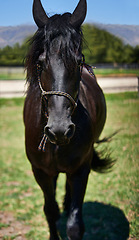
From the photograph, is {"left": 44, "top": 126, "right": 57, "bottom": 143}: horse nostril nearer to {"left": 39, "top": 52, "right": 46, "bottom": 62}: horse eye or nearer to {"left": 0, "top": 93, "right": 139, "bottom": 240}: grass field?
{"left": 39, "top": 52, "right": 46, "bottom": 62}: horse eye

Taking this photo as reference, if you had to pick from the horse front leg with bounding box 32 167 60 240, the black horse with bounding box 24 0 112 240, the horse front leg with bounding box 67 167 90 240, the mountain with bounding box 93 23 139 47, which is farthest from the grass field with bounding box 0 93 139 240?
the mountain with bounding box 93 23 139 47

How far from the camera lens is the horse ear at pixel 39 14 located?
2.14m

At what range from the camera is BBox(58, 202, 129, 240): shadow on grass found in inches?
125

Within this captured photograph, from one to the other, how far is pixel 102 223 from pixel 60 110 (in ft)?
7.18

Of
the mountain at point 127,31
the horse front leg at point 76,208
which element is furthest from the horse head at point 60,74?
the mountain at point 127,31

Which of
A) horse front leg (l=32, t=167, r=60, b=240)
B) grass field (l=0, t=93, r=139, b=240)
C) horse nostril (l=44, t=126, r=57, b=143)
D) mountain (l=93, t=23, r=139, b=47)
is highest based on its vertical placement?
mountain (l=93, t=23, r=139, b=47)

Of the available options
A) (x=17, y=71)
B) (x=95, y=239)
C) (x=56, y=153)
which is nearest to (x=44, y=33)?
(x=56, y=153)

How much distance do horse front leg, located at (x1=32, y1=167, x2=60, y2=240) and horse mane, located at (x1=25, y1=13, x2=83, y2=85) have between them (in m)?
1.24

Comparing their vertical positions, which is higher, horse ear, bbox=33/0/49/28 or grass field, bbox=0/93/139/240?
horse ear, bbox=33/0/49/28

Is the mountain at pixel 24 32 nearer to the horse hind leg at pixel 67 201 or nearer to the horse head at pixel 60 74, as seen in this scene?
the horse head at pixel 60 74

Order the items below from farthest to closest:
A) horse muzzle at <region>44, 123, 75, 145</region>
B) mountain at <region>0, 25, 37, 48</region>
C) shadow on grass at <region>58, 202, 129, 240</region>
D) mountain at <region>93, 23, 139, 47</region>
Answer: mountain at <region>93, 23, 139, 47</region> < shadow on grass at <region>58, 202, 129, 240</region> < mountain at <region>0, 25, 37, 48</region> < horse muzzle at <region>44, 123, 75, 145</region>

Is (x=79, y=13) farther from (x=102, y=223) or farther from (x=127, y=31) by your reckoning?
(x=102, y=223)

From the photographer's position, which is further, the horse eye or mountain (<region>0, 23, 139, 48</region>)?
mountain (<region>0, 23, 139, 48</region>)

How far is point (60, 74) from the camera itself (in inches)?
76.0
